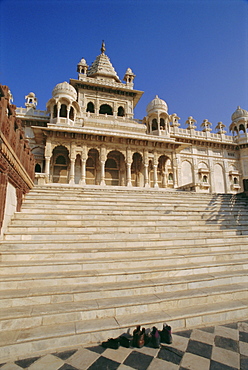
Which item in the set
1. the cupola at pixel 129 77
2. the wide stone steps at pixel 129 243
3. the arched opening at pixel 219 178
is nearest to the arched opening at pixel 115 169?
the cupola at pixel 129 77

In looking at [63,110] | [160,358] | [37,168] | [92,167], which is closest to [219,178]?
[92,167]

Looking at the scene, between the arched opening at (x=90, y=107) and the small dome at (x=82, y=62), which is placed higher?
the small dome at (x=82, y=62)

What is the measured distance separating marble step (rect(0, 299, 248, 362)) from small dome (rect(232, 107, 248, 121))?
101 feet

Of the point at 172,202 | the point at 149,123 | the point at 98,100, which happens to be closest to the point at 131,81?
the point at 98,100

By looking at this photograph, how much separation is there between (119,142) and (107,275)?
14.9 m

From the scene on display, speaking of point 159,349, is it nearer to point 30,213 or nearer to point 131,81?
point 30,213

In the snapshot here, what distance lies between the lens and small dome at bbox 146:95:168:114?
21.5 meters

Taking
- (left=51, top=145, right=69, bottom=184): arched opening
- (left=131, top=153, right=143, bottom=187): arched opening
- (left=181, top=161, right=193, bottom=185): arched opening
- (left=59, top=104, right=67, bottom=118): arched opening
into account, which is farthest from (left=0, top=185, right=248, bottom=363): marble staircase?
(left=181, top=161, right=193, bottom=185): arched opening

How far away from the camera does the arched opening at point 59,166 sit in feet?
62.8

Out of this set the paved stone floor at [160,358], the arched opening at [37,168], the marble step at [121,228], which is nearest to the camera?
the paved stone floor at [160,358]

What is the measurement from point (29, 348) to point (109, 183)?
693 inches

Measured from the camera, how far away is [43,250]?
14.3 ft

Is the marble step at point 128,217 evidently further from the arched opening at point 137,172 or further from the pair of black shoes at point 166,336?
the arched opening at point 137,172

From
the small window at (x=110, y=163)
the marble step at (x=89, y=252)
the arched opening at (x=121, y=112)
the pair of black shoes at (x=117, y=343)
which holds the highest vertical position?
the arched opening at (x=121, y=112)
